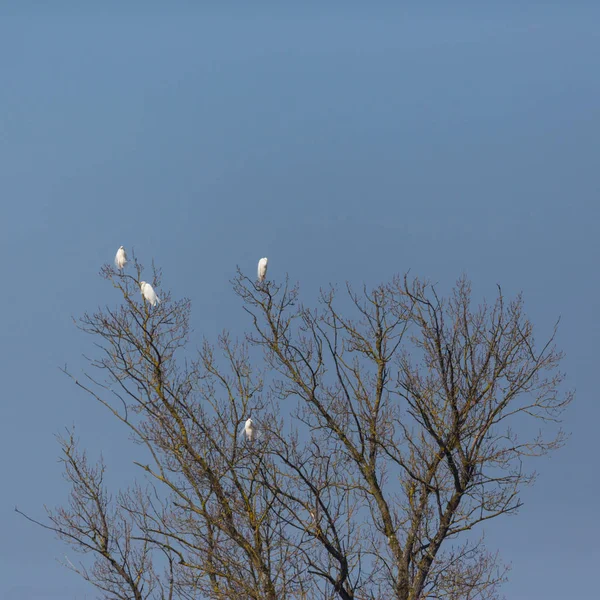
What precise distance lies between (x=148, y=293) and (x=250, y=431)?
242 cm

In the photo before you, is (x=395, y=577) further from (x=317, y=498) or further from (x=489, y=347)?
(x=489, y=347)

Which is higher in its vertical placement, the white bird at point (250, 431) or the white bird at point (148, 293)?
the white bird at point (148, 293)

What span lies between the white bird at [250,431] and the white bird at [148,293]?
2.14 m

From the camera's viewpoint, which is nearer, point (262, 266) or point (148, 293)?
point (148, 293)

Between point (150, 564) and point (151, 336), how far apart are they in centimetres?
317

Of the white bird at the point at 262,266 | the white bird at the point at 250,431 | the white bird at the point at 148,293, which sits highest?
the white bird at the point at 262,266

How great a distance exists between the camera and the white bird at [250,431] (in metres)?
12.2

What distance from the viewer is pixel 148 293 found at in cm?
1214

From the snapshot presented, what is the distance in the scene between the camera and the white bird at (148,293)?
1213 centimetres

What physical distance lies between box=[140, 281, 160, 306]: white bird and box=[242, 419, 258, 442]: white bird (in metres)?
2.14

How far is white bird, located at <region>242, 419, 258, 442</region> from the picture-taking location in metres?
12.2

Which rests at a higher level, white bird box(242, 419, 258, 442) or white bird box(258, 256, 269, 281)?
white bird box(258, 256, 269, 281)

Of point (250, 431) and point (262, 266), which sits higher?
point (262, 266)

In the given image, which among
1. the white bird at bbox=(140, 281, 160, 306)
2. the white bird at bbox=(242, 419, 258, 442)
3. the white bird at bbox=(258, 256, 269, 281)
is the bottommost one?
the white bird at bbox=(242, 419, 258, 442)
